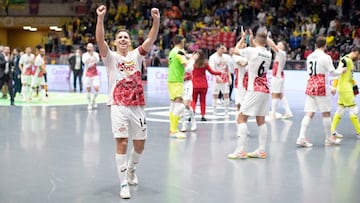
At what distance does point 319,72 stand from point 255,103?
6.09 ft

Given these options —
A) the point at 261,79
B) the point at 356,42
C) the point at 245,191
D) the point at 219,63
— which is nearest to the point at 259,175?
the point at 245,191

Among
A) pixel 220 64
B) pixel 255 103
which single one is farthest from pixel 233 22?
pixel 255 103

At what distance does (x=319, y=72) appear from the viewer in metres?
10.2

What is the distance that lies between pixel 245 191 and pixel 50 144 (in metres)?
4.62

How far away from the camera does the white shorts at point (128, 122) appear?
6797 mm

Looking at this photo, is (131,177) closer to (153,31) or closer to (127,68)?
(127,68)

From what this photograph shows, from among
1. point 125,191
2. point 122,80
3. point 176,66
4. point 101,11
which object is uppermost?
point 101,11

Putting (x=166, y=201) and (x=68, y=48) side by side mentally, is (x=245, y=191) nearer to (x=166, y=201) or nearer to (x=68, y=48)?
(x=166, y=201)

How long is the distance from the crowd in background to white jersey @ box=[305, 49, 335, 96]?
1361 cm

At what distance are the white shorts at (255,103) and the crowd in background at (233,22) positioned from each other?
15127 millimetres

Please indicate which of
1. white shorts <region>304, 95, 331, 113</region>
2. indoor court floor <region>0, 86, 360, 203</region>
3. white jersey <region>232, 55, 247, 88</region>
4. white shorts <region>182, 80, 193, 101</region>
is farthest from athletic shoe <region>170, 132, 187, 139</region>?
white shorts <region>304, 95, 331, 113</region>

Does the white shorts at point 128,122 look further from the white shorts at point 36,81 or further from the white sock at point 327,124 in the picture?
the white shorts at point 36,81

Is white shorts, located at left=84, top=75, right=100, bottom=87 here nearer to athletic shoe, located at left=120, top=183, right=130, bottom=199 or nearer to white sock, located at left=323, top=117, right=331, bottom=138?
white sock, located at left=323, top=117, right=331, bottom=138

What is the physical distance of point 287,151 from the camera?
990 cm
